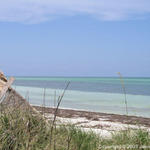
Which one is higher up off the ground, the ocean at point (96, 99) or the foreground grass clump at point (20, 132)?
the ocean at point (96, 99)

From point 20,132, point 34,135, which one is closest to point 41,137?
point 34,135

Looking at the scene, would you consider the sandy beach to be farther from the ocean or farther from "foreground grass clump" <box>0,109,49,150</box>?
"foreground grass clump" <box>0,109,49,150</box>

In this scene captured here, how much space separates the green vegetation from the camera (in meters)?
4.68

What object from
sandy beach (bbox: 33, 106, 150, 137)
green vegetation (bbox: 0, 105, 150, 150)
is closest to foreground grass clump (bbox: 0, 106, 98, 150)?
green vegetation (bbox: 0, 105, 150, 150)

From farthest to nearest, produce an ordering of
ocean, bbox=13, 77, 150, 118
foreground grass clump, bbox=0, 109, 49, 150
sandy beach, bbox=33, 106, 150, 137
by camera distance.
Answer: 1. ocean, bbox=13, 77, 150, 118
2. sandy beach, bbox=33, 106, 150, 137
3. foreground grass clump, bbox=0, 109, 49, 150

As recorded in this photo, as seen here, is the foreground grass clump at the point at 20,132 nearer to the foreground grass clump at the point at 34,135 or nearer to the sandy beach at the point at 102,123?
the foreground grass clump at the point at 34,135

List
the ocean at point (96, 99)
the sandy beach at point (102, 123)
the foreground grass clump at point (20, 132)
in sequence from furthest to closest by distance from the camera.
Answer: the ocean at point (96, 99), the sandy beach at point (102, 123), the foreground grass clump at point (20, 132)

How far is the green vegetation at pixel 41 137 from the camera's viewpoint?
4680 millimetres

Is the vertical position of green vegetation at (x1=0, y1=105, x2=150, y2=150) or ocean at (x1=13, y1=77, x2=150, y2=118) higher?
ocean at (x1=13, y1=77, x2=150, y2=118)

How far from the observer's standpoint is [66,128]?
5.81 meters

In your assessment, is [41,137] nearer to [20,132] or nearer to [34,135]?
[34,135]

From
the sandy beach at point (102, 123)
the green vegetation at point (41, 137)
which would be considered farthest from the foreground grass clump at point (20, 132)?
the sandy beach at point (102, 123)

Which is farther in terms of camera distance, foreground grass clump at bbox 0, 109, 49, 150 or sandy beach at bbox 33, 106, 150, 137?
sandy beach at bbox 33, 106, 150, 137

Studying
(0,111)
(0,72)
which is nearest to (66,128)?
(0,111)
